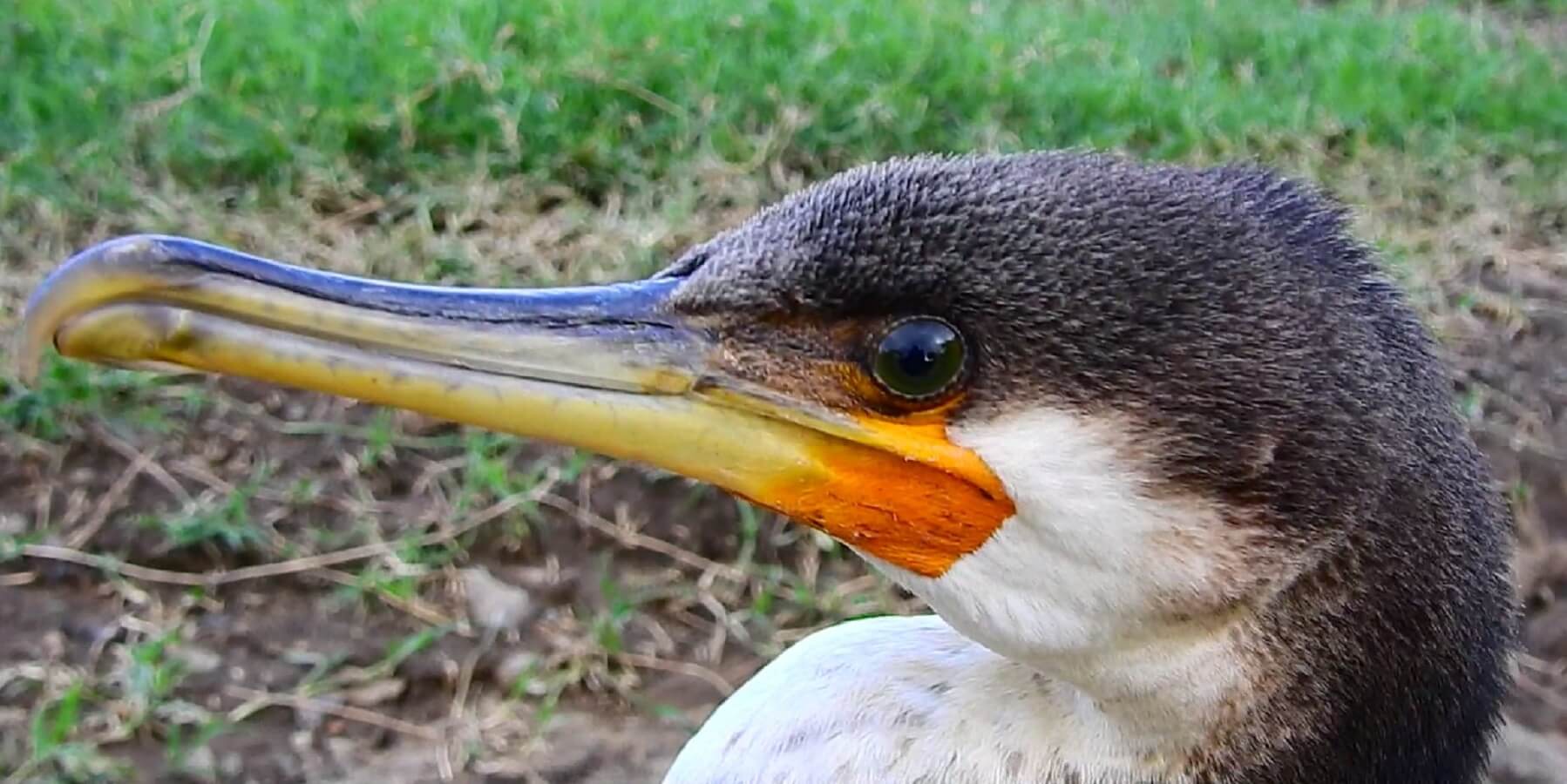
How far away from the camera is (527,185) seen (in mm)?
3662

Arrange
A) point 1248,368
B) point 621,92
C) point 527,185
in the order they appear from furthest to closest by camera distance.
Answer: point 621,92, point 527,185, point 1248,368

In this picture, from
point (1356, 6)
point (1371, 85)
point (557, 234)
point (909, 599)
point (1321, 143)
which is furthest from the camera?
point (1356, 6)

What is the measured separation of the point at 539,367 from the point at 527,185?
245cm

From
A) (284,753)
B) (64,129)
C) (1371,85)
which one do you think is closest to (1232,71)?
(1371,85)

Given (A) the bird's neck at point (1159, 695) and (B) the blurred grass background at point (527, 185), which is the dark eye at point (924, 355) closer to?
(A) the bird's neck at point (1159, 695)

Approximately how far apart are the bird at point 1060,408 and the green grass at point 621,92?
2443mm

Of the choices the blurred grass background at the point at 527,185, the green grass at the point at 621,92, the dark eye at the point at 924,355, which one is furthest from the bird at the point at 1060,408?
the green grass at the point at 621,92

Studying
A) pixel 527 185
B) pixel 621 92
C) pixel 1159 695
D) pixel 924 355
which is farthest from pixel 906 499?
pixel 621 92

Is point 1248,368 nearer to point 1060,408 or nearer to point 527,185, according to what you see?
point 1060,408

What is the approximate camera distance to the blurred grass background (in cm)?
257

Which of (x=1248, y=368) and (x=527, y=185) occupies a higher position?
(x=1248, y=368)

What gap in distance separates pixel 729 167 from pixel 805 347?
8.20 ft

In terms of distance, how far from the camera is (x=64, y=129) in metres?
3.61

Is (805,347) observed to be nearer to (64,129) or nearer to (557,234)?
(557,234)
